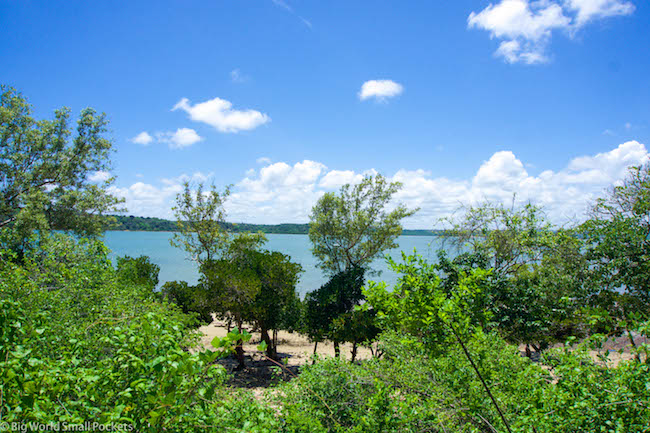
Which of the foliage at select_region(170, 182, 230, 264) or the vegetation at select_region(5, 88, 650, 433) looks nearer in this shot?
the vegetation at select_region(5, 88, 650, 433)

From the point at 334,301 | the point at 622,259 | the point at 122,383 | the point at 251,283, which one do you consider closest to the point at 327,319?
the point at 334,301

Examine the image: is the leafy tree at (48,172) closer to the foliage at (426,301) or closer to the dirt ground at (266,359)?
the dirt ground at (266,359)

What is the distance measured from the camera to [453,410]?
4727 millimetres

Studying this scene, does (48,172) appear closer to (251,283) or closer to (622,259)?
(251,283)

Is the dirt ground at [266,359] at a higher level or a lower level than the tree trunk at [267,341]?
lower

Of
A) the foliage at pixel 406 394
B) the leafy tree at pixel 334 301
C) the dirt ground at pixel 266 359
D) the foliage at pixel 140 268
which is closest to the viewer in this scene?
the foliage at pixel 406 394

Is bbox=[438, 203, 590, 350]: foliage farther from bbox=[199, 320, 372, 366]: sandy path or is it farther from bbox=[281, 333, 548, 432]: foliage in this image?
bbox=[199, 320, 372, 366]: sandy path

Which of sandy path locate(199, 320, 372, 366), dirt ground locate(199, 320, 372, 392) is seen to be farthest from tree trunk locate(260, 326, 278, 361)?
sandy path locate(199, 320, 372, 366)

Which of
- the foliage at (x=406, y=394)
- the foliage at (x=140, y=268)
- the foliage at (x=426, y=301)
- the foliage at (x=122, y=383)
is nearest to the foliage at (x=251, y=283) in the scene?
the foliage at (x=140, y=268)

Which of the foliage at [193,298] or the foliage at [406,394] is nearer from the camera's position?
the foliage at [406,394]

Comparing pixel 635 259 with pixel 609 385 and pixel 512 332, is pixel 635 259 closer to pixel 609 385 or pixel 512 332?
pixel 609 385

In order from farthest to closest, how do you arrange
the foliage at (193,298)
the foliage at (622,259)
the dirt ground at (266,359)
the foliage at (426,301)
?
the foliage at (193,298)
the dirt ground at (266,359)
the foliage at (622,259)
the foliage at (426,301)

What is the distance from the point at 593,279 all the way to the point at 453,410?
7.47 metres

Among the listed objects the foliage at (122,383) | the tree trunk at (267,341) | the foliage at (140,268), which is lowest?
the tree trunk at (267,341)
